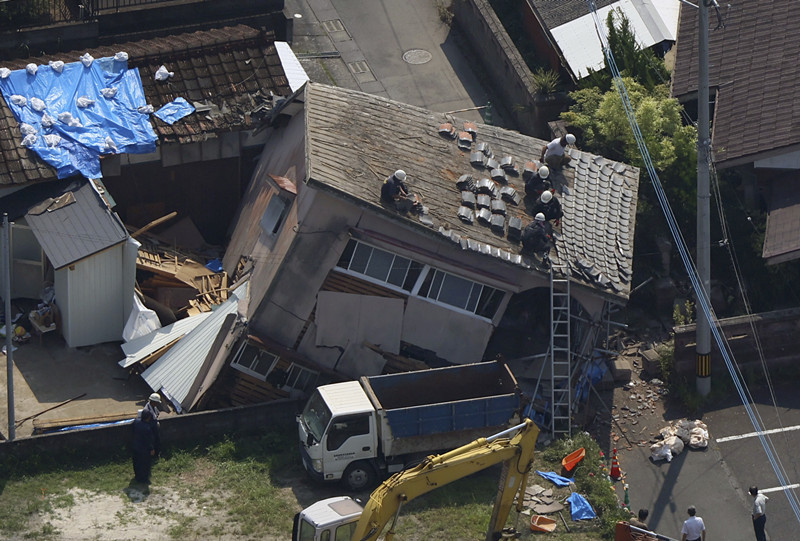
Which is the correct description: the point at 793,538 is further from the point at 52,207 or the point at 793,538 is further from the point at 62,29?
the point at 62,29

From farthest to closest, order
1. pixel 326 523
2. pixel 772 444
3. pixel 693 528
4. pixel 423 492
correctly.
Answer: pixel 772 444 < pixel 693 528 < pixel 423 492 < pixel 326 523

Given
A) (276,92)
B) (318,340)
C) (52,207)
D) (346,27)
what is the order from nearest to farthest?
(318,340)
(52,207)
(276,92)
(346,27)

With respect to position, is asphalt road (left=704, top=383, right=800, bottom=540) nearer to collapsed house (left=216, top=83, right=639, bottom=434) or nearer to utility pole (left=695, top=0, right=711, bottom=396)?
utility pole (left=695, top=0, right=711, bottom=396)

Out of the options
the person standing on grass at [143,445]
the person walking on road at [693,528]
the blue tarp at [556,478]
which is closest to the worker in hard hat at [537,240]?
the blue tarp at [556,478]

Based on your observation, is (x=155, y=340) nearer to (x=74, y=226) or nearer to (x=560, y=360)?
(x=74, y=226)

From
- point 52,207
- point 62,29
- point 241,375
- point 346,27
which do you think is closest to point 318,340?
point 241,375

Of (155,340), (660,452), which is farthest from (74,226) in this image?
(660,452)

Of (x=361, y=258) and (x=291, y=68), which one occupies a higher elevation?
(x=291, y=68)

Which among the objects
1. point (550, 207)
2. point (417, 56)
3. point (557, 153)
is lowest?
point (550, 207)
